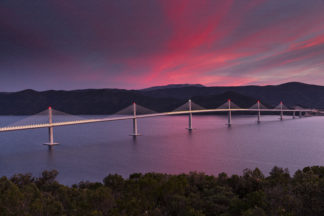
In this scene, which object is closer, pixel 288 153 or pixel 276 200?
pixel 276 200

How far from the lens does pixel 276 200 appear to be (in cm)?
906

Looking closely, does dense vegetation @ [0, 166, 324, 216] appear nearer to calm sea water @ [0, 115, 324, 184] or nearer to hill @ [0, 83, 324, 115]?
calm sea water @ [0, 115, 324, 184]

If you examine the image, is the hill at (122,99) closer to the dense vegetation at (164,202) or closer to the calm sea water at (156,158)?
the calm sea water at (156,158)

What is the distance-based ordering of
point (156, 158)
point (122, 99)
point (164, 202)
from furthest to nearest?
point (122, 99)
point (156, 158)
point (164, 202)

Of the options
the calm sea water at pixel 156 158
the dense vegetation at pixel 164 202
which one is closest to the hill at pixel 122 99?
the calm sea water at pixel 156 158

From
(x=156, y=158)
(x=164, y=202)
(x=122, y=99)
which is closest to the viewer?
(x=164, y=202)

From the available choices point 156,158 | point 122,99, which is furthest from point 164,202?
point 122,99

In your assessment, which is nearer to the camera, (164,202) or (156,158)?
(164,202)

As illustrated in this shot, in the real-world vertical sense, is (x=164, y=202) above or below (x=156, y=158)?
above

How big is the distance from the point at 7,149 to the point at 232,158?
31734 millimetres

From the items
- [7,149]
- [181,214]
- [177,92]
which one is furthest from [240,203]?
[177,92]

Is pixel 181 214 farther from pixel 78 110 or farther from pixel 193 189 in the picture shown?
pixel 78 110

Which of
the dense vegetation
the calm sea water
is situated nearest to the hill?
the calm sea water

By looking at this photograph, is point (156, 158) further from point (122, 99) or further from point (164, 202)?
point (122, 99)
